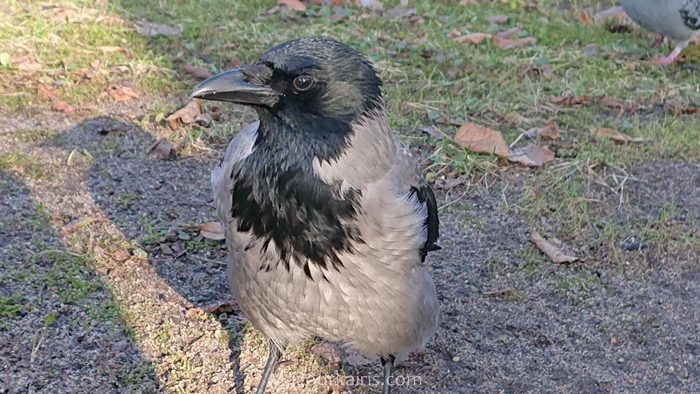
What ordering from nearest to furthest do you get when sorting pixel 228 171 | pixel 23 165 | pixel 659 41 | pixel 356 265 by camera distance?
pixel 356 265, pixel 228 171, pixel 23 165, pixel 659 41

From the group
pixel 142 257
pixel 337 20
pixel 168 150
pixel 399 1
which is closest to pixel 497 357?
pixel 142 257

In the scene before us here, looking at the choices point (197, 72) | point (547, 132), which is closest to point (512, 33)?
point (547, 132)

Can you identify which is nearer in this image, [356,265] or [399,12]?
[356,265]

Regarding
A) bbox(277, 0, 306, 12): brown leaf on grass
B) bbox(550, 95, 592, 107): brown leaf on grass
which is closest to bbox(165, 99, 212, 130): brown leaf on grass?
bbox(550, 95, 592, 107): brown leaf on grass

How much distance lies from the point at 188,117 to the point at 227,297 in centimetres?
173

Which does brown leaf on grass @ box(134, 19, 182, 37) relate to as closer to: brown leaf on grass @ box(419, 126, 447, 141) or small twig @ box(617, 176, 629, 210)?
brown leaf on grass @ box(419, 126, 447, 141)

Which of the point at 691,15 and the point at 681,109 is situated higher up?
the point at 691,15

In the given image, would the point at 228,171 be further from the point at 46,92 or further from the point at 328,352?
the point at 46,92

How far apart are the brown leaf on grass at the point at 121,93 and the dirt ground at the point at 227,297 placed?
2.49 ft

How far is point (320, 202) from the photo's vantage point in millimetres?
2570

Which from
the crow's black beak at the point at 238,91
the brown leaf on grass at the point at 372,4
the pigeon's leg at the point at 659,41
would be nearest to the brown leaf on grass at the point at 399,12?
the brown leaf on grass at the point at 372,4

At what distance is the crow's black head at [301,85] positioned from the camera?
8.23 feet

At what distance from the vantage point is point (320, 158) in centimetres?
256

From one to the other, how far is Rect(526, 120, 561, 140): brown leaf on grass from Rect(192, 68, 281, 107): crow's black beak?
3.00 metres
